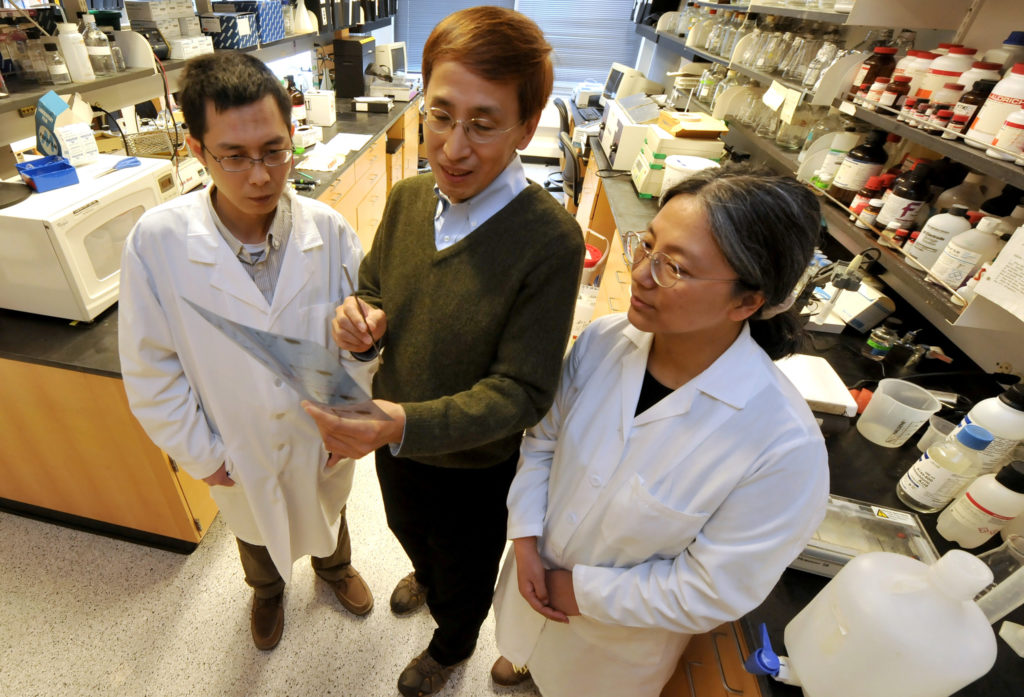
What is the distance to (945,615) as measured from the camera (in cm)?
67

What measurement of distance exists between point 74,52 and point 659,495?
2317mm

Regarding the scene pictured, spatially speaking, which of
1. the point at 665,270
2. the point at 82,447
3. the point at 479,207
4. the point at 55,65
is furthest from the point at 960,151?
the point at 55,65

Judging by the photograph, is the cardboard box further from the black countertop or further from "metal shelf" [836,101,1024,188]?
the black countertop

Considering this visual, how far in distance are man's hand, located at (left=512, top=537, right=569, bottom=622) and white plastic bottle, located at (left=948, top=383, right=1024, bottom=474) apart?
2.94ft

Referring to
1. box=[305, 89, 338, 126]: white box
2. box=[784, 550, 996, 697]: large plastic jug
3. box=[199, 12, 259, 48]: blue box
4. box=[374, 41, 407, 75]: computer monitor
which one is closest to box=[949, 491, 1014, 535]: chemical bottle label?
box=[784, 550, 996, 697]: large plastic jug

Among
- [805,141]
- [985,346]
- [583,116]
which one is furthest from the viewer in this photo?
[583,116]

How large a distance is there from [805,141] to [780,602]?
1.96 metres

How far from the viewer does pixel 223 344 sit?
1.08 m

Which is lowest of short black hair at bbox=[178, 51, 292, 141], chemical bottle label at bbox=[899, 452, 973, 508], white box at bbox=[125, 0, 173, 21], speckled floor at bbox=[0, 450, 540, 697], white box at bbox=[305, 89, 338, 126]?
speckled floor at bbox=[0, 450, 540, 697]

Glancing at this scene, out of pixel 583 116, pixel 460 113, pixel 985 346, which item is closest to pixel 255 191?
pixel 460 113

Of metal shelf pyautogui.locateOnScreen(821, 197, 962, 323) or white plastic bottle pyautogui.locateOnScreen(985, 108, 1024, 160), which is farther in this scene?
metal shelf pyautogui.locateOnScreen(821, 197, 962, 323)

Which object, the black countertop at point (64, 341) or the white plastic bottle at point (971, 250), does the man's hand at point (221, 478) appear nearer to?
the black countertop at point (64, 341)

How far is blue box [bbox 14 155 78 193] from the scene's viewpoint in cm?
137

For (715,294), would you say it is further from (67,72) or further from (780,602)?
(67,72)
